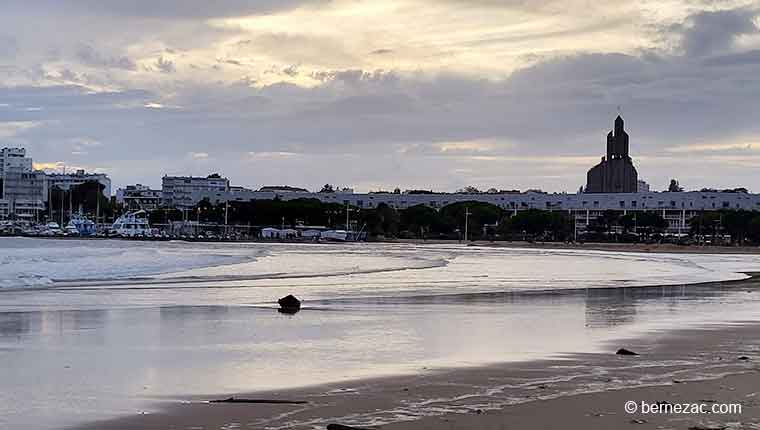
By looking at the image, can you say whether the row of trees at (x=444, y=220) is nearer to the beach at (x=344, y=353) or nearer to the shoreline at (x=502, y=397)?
the beach at (x=344, y=353)

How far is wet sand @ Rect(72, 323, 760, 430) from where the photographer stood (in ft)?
27.9

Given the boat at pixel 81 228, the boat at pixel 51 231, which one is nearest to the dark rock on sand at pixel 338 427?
the boat at pixel 81 228

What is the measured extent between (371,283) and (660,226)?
142756 mm

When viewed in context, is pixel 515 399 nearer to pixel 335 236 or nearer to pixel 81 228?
pixel 335 236

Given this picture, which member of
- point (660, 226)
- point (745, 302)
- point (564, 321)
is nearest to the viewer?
point (564, 321)

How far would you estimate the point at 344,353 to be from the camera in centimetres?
1342

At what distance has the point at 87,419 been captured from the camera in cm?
869

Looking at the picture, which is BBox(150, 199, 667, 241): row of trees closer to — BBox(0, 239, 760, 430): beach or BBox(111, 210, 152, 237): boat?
BBox(111, 210, 152, 237): boat

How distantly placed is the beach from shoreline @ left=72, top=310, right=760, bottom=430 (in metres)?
0.03

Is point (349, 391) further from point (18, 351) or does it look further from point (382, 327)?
point (382, 327)

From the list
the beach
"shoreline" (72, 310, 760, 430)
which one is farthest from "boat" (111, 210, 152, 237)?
"shoreline" (72, 310, 760, 430)

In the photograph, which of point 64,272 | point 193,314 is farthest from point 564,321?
point 64,272

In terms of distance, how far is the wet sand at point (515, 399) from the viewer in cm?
849

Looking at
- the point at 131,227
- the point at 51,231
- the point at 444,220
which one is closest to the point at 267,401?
the point at 131,227
